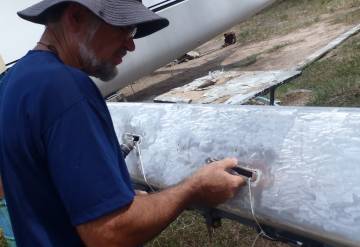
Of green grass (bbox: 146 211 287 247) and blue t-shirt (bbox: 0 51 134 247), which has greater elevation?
blue t-shirt (bbox: 0 51 134 247)

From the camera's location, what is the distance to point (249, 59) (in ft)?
24.9

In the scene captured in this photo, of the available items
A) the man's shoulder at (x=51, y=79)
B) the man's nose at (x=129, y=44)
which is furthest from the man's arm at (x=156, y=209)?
the man's nose at (x=129, y=44)

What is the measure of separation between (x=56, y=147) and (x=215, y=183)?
57 centimetres

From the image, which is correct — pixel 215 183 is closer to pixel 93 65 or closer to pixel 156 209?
pixel 156 209

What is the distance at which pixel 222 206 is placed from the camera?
167 cm

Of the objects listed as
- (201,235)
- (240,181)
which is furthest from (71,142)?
(201,235)

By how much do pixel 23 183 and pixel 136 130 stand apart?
1177 mm

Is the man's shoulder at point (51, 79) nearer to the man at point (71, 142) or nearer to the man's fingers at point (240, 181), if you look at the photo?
the man at point (71, 142)

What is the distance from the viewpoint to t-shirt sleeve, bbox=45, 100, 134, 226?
116 cm

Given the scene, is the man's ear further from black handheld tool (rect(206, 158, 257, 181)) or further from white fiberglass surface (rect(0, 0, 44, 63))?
white fiberglass surface (rect(0, 0, 44, 63))

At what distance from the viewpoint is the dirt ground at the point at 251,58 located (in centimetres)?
695

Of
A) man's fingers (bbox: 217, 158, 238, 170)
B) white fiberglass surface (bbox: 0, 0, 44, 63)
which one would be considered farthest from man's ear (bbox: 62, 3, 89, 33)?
white fiberglass surface (bbox: 0, 0, 44, 63)

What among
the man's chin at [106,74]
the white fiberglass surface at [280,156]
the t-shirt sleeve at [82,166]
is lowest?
the white fiberglass surface at [280,156]

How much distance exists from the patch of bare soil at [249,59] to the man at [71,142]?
5257 mm
